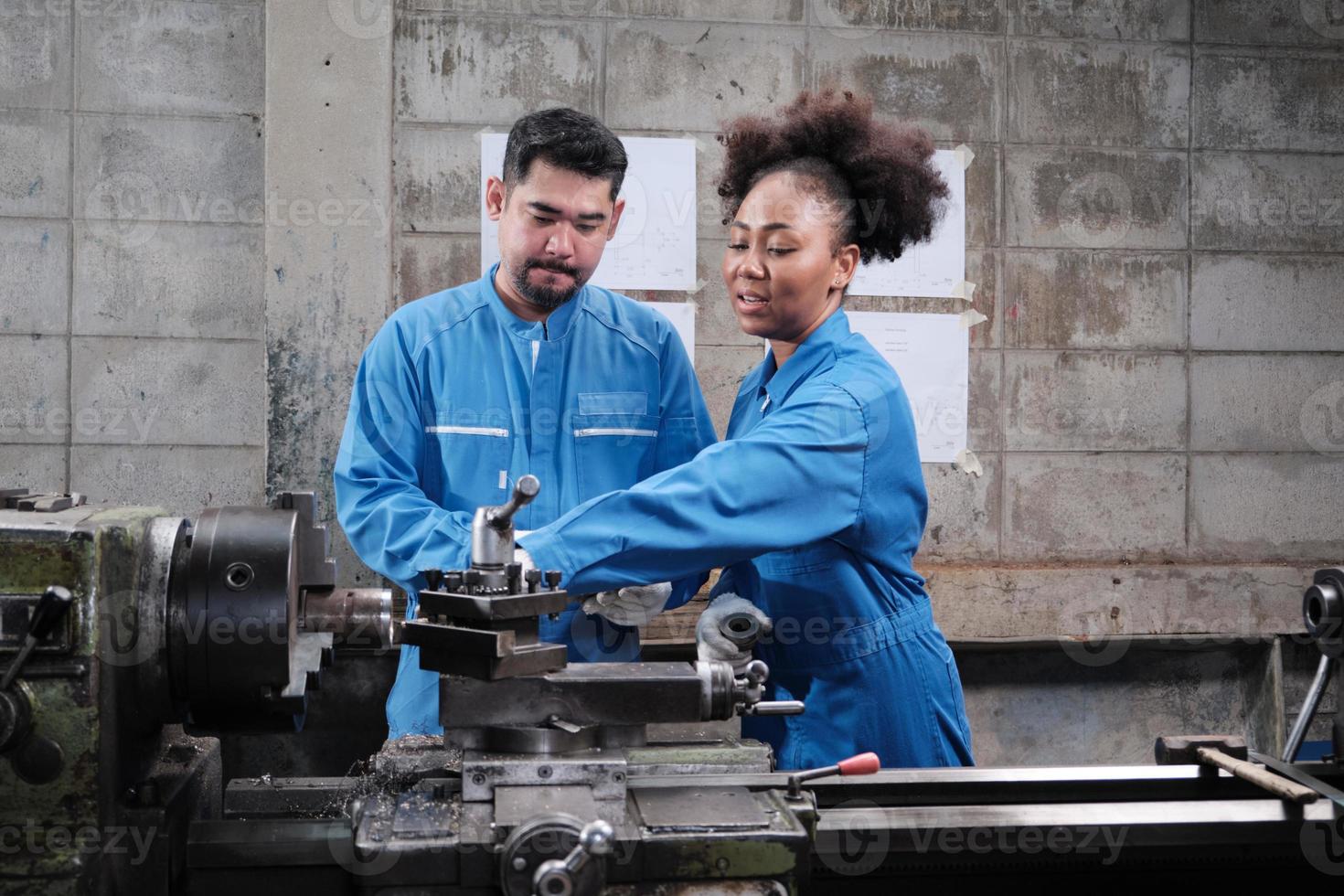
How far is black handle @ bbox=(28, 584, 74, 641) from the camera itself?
954 millimetres

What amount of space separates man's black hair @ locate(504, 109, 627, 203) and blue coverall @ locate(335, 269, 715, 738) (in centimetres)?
25

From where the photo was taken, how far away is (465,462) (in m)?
1.98

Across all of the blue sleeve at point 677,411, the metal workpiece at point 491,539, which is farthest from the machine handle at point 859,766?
the blue sleeve at point 677,411

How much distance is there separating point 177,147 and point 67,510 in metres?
2.30

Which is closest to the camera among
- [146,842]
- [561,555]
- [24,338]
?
[146,842]

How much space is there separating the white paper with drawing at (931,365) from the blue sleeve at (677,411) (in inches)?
46.1

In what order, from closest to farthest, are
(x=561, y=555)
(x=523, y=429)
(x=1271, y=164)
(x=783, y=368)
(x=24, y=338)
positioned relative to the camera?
1. (x=561, y=555)
2. (x=783, y=368)
3. (x=523, y=429)
4. (x=24, y=338)
5. (x=1271, y=164)

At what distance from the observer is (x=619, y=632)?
2039mm

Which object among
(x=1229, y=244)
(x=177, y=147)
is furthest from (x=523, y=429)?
(x=1229, y=244)

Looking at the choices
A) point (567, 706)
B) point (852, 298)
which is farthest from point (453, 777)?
point (852, 298)

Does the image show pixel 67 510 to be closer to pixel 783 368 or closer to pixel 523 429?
pixel 523 429

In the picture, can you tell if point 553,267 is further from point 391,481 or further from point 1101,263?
point 1101,263

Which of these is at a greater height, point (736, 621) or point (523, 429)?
point (523, 429)

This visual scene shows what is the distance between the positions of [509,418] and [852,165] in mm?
777
